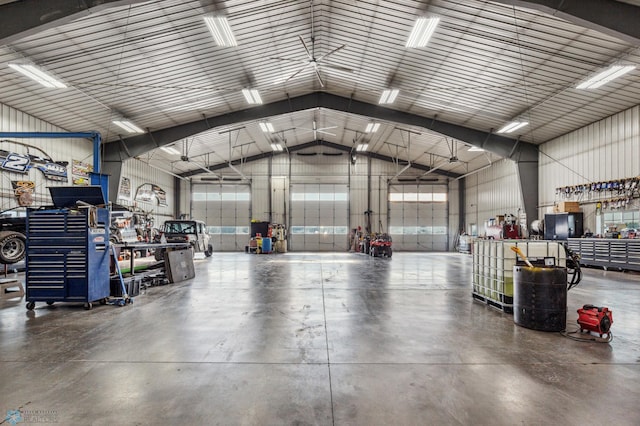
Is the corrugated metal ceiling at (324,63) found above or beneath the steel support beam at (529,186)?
above

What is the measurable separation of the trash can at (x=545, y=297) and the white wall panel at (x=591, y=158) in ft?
33.9

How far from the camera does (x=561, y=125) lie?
46.0 ft

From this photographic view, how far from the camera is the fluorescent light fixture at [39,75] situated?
344 inches

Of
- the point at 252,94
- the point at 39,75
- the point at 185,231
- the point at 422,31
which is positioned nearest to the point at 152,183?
the point at 185,231

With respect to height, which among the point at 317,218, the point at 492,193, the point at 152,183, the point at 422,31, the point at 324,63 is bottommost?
the point at 317,218

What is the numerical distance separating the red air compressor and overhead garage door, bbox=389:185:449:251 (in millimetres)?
20216

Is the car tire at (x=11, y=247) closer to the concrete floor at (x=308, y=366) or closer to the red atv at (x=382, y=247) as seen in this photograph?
the concrete floor at (x=308, y=366)

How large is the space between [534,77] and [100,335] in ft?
42.3

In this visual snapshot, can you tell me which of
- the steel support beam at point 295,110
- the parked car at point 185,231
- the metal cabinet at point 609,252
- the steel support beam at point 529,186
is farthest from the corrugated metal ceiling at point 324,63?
the metal cabinet at point 609,252

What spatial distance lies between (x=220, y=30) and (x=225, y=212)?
17.2 m

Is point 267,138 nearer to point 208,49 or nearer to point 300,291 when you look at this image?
point 208,49

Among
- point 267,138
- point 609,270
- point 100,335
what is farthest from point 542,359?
point 267,138

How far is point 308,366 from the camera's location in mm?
3422

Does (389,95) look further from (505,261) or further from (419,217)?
(419,217)
